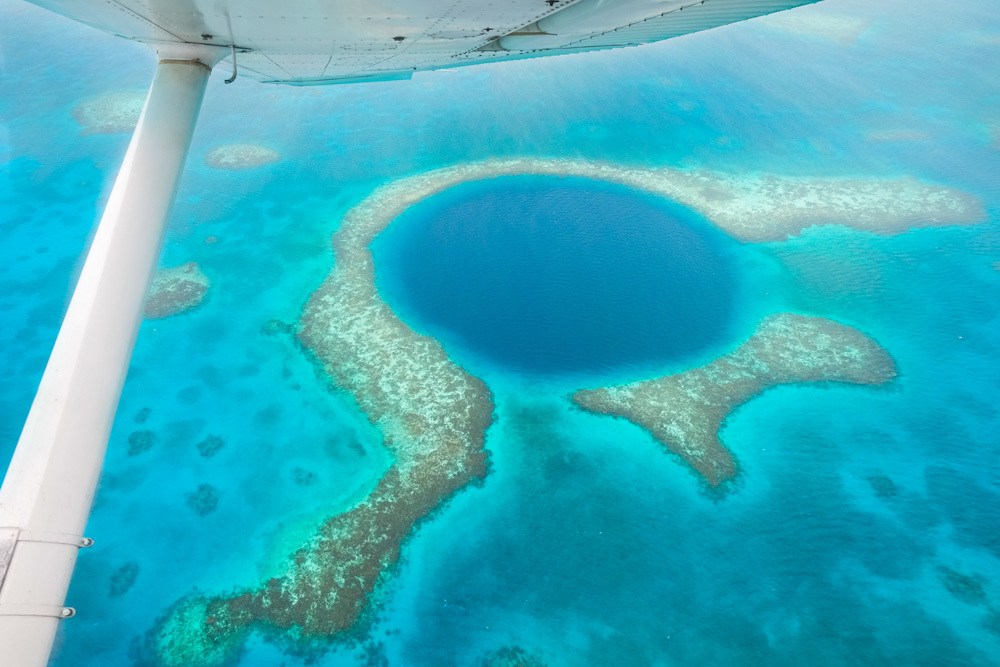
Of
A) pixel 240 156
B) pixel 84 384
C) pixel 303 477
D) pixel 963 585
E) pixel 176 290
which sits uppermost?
pixel 84 384

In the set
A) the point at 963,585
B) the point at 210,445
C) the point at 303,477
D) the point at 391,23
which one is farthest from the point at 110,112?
the point at 963,585

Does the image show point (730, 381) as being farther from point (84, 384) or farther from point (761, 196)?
point (84, 384)

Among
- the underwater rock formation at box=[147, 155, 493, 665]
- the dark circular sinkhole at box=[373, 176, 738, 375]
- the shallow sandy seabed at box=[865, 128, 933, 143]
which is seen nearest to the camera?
the underwater rock formation at box=[147, 155, 493, 665]

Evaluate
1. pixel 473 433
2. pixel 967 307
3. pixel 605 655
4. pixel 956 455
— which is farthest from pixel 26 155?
pixel 967 307

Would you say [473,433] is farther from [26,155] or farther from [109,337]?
[26,155]

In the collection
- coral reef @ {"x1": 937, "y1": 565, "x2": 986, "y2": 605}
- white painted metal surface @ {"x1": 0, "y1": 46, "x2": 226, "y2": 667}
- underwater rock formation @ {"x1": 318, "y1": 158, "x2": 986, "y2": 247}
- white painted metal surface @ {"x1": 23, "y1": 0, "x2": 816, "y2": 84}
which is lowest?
coral reef @ {"x1": 937, "y1": 565, "x2": 986, "y2": 605}

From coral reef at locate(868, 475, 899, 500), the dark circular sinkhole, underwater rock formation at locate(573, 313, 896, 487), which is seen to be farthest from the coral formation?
coral reef at locate(868, 475, 899, 500)

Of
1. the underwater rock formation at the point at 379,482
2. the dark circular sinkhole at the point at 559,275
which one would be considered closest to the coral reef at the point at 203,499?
the underwater rock formation at the point at 379,482

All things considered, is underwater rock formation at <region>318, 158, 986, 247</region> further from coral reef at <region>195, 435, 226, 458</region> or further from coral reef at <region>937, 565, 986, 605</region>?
coral reef at <region>937, 565, 986, 605</region>
